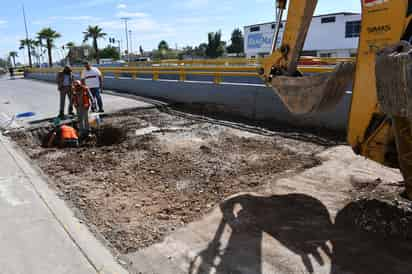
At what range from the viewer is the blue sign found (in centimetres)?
4952

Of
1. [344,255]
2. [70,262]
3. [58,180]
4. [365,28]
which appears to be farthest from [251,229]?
[58,180]

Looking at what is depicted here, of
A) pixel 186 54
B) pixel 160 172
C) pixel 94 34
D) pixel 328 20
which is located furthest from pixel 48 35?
pixel 160 172

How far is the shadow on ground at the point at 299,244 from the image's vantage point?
3340 millimetres

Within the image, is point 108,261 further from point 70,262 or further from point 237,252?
point 237,252

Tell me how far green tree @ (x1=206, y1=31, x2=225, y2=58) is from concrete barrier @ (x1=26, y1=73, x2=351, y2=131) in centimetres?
7003

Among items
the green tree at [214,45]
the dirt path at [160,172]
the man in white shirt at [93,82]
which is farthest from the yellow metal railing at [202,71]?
the green tree at [214,45]

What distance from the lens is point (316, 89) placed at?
15.2ft

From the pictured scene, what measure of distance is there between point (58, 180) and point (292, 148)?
4.42 meters

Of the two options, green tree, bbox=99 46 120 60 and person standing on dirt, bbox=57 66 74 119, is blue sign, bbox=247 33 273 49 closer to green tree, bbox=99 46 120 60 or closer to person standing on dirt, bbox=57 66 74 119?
person standing on dirt, bbox=57 66 74 119

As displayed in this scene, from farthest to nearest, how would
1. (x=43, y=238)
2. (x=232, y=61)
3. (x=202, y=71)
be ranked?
(x=202, y=71) → (x=232, y=61) → (x=43, y=238)

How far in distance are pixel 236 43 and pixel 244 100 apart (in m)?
84.2

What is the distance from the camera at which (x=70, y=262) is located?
11.4 ft

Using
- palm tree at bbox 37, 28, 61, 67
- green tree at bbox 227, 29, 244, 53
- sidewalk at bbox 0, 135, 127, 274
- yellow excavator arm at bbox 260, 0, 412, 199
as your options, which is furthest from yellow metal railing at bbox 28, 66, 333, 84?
green tree at bbox 227, 29, 244, 53

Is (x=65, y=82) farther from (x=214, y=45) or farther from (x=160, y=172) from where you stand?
(x=214, y=45)
